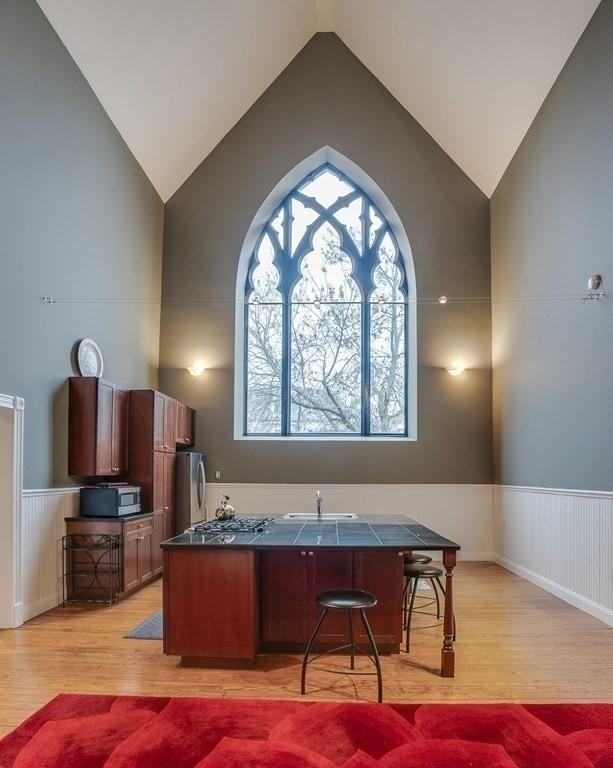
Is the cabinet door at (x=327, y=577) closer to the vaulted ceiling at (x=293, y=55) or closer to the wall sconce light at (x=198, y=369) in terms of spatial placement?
the wall sconce light at (x=198, y=369)

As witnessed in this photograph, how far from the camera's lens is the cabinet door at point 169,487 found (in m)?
6.61

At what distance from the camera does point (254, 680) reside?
355 centimetres

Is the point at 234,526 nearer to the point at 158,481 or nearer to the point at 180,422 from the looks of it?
the point at 158,481

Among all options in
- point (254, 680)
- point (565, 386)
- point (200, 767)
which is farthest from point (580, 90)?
point (200, 767)

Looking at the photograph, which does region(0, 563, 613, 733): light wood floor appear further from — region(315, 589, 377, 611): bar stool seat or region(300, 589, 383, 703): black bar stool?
region(315, 589, 377, 611): bar stool seat

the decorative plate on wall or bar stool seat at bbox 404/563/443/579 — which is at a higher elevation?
the decorative plate on wall

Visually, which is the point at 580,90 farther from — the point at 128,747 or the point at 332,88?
the point at 128,747

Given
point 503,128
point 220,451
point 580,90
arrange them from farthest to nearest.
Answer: point 220,451 → point 503,128 → point 580,90

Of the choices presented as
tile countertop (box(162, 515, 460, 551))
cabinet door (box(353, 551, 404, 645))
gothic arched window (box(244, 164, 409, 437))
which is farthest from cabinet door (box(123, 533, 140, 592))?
gothic arched window (box(244, 164, 409, 437))

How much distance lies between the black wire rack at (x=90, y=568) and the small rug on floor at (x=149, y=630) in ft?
2.29

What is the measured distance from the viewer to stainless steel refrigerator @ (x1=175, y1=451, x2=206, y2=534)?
22.6 feet

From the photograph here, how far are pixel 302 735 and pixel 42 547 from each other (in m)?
3.03

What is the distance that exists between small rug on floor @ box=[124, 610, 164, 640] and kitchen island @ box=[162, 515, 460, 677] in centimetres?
63

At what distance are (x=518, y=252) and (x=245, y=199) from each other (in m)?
3.49
